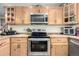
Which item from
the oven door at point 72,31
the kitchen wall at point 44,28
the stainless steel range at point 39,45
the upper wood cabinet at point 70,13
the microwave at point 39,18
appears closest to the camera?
the upper wood cabinet at point 70,13

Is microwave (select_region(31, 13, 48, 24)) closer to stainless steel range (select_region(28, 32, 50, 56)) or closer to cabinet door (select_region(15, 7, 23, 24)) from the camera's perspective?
cabinet door (select_region(15, 7, 23, 24))

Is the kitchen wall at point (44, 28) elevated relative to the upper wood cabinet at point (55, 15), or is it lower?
lower

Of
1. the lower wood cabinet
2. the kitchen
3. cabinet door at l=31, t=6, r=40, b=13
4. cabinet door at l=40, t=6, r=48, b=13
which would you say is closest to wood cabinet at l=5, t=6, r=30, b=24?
the kitchen

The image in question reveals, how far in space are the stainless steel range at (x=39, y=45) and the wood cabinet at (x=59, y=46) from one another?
14cm

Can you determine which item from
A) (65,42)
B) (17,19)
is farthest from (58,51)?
(17,19)

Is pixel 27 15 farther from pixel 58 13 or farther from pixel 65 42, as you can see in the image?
pixel 65 42

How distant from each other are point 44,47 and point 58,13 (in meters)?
1.25

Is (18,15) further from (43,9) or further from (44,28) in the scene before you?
(44,28)

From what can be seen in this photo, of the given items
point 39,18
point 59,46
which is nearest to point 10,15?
point 39,18

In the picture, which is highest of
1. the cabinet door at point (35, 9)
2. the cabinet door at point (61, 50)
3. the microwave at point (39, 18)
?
the cabinet door at point (35, 9)

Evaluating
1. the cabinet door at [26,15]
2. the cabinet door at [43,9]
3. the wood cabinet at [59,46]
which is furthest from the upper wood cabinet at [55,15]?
the wood cabinet at [59,46]

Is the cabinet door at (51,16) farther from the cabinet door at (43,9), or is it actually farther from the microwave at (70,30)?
the microwave at (70,30)

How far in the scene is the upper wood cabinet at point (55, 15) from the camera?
15.9 feet

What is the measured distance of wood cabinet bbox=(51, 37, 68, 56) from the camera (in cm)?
425
